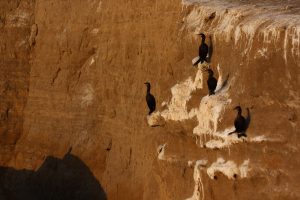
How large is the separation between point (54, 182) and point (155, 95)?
6.70 m

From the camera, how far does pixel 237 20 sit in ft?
51.8

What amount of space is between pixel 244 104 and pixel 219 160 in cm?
127

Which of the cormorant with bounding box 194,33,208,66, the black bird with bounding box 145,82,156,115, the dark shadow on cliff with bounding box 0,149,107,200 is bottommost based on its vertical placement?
the dark shadow on cliff with bounding box 0,149,107,200

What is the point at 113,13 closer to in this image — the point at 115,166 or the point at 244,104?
the point at 115,166

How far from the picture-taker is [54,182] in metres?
24.7

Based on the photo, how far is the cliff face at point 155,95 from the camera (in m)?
13.7

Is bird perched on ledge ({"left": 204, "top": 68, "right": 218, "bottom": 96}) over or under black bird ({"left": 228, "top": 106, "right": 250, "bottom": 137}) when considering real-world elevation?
over

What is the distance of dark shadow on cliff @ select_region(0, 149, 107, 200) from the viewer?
2353 centimetres

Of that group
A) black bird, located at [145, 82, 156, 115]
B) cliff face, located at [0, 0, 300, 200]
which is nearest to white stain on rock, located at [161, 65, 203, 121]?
cliff face, located at [0, 0, 300, 200]

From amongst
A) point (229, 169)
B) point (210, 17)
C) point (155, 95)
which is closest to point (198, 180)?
point (229, 169)

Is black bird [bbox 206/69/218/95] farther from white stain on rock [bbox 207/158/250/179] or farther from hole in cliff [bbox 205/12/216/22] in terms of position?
hole in cliff [bbox 205/12/216/22]

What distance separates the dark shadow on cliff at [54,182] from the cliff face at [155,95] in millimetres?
170

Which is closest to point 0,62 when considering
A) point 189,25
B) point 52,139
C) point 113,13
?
point 52,139

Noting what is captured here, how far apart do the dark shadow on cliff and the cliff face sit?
6.7 inches
